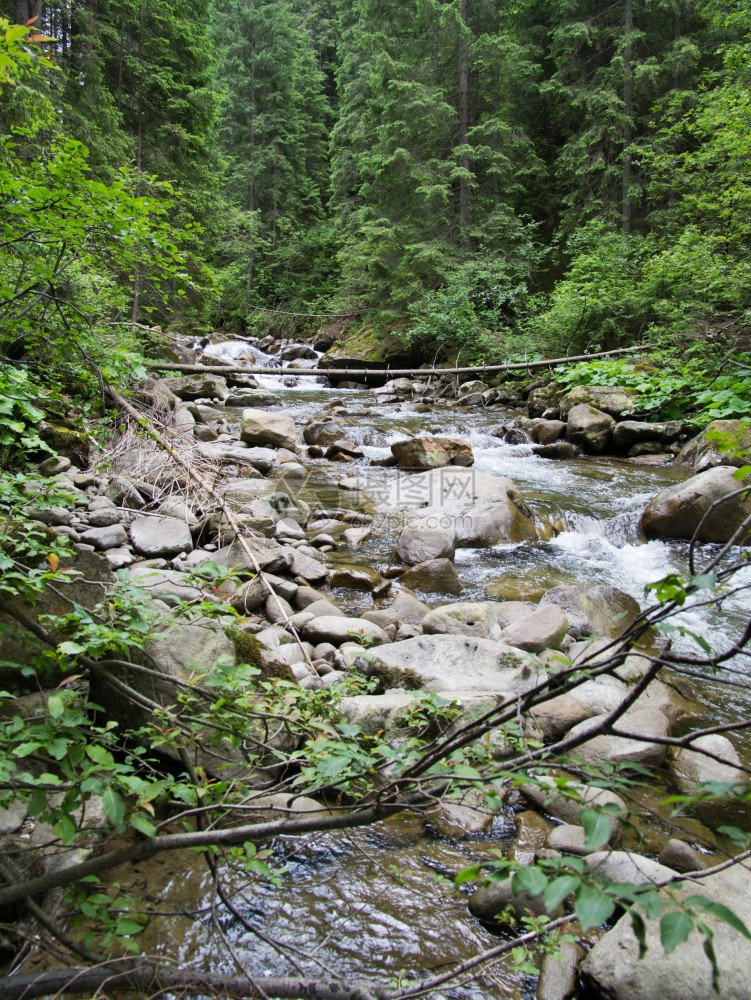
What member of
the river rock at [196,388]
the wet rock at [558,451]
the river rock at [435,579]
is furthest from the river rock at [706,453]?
the river rock at [196,388]

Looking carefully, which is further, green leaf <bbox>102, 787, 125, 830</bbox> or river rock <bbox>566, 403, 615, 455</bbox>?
river rock <bbox>566, 403, 615, 455</bbox>

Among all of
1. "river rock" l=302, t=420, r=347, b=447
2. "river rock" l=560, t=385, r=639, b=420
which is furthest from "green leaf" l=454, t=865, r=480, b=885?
"river rock" l=560, t=385, r=639, b=420

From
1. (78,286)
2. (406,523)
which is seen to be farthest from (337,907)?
(78,286)

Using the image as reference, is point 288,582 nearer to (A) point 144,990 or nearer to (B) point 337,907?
(B) point 337,907

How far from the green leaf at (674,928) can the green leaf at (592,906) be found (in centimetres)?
7

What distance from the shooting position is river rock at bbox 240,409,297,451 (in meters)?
9.58

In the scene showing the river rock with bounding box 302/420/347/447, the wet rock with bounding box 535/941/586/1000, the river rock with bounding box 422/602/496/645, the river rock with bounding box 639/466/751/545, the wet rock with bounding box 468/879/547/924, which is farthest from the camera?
the river rock with bounding box 302/420/347/447

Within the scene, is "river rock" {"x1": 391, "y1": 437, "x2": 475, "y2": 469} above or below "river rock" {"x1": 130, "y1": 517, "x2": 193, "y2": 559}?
below

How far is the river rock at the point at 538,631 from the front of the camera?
4359mm

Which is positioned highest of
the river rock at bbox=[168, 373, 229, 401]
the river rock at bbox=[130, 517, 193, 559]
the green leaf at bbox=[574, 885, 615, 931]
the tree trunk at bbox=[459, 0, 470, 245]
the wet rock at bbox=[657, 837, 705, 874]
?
the tree trunk at bbox=[459, 0, 470, 245]

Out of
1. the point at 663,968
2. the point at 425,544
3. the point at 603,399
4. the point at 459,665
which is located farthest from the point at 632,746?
the point at 603,399

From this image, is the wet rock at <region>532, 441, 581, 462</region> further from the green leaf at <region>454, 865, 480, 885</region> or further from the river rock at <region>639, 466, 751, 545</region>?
the green leaf at <region>454, 865, 480, 885</region>

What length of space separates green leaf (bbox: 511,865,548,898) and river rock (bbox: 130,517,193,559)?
4.63m

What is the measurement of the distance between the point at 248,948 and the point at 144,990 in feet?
1.71
